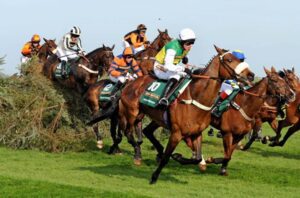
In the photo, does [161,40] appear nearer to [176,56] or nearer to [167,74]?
[167,74]

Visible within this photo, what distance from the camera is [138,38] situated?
1839 centimetres

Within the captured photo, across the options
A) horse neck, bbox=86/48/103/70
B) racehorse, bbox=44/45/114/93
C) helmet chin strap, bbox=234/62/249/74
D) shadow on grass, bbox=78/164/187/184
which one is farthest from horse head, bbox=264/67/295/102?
horse neck, bbox=86/48/103/70

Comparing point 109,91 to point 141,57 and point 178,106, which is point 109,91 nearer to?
point 141,57

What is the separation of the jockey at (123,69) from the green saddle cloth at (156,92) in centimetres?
349

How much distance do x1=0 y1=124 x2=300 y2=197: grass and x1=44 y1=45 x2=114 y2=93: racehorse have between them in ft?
6.73

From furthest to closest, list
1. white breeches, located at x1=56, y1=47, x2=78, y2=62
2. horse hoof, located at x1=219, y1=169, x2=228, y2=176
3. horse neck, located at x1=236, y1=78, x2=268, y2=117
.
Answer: white breeches, located at x1=56, y1=47, x2=78, y2=62, horse neck, located at x1=236, y1=78, x2=268, y2=117, horse hoof, located at x1=219, y1=169, x2=228, y2=176

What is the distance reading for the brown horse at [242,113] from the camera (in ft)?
41.3

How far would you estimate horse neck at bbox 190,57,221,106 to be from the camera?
10633 millimetres

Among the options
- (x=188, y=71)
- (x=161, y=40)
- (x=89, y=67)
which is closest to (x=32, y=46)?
(x=89, y=67)

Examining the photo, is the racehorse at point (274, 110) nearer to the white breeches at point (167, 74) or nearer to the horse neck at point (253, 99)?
the horse neck at point (253, 99)

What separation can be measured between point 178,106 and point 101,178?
2267 mm

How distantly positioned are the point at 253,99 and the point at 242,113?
0.47 m

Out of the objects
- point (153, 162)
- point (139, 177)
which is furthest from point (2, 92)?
point (139, 177)

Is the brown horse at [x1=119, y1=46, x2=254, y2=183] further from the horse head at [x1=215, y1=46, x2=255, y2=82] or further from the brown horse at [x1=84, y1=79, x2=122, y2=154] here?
the brown horse at [x1=84, y1=79, x2=122, y2=154]
